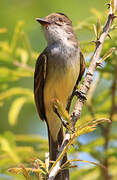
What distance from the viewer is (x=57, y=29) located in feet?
13.7

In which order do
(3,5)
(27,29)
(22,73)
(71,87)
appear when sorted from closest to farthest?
(71,87)
(22,73)
(27,29)
(3,5)

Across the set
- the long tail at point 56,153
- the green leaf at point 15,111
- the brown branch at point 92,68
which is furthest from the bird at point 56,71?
the brown branch at point 92,68

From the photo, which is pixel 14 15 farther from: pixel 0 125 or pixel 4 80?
pixel 4 80

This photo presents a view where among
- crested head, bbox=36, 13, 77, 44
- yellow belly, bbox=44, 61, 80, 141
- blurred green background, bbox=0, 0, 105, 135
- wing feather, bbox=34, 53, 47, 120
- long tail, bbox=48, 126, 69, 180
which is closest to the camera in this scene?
long tail, bbox=48, 126, 69, 180

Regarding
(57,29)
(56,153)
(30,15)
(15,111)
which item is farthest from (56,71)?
(30,15)

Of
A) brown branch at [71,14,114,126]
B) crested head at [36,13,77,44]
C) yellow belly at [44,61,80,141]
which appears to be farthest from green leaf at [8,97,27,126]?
brown branch at [71,14,114,126]

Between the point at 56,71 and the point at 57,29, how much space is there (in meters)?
0.59

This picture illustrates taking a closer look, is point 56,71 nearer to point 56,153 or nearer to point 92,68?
point 56,153

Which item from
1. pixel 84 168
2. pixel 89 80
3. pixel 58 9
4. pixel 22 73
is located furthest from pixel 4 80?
pixel 58 9

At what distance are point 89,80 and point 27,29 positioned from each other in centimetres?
326

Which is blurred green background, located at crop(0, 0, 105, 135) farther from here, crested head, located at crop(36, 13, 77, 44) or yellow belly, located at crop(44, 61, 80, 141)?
yellow belly, located at crop(44, 61, 80, 141)

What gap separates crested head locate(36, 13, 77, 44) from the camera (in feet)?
13.2

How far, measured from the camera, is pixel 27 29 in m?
5.61

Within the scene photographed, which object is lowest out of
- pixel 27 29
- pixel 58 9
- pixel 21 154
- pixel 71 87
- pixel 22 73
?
pixel 21 154
